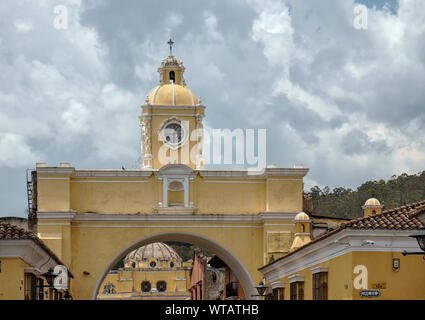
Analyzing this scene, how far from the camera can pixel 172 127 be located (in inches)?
1565

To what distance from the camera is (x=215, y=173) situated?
123ft

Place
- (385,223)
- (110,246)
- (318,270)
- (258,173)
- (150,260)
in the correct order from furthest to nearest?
(150,260)
(258,173)
(110,246)
(318,270)
(385,223)

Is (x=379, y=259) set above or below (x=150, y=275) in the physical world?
below

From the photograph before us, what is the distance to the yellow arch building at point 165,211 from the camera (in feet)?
120

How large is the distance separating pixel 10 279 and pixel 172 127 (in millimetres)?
20789

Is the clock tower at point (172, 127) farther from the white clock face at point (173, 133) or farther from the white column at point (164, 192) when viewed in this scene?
the white column at point (164, 192)

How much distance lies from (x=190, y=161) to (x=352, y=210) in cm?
4164

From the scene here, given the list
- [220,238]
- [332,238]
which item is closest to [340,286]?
[332,238]

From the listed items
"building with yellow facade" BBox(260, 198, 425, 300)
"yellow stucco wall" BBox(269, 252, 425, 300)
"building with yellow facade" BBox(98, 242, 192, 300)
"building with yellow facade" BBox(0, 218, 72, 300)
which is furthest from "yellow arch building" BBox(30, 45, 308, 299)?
"building with yellow facade" BBox(98, 242, 192, 300)

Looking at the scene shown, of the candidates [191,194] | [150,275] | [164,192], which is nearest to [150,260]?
[150,275]

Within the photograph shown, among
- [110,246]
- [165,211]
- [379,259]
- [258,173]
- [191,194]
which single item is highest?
[258,173]

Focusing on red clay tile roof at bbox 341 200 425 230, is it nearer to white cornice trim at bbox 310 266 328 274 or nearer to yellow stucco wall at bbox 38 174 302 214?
white cornice trim at bbox 310 266 328 274

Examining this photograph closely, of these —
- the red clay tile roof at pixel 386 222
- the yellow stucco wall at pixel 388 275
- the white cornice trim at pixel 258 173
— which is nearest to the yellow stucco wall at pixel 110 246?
the white cornice trim at pixel 258 173

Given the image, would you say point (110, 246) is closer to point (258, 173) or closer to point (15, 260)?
point (258, 173)
